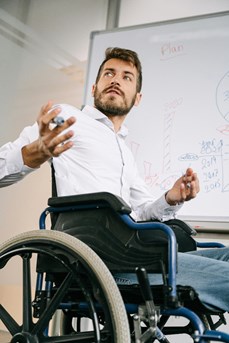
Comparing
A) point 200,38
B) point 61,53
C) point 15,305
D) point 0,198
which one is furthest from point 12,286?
point 200,38

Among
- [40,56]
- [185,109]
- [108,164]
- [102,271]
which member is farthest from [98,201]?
[40,56]

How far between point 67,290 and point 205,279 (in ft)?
1.08

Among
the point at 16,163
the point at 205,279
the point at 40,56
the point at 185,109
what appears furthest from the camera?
the point at 40,56

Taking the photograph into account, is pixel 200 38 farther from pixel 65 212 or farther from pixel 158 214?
pixel 65 212

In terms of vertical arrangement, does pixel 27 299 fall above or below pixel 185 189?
below

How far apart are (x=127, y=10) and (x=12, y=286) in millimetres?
1822

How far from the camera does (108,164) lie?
4.80 feet

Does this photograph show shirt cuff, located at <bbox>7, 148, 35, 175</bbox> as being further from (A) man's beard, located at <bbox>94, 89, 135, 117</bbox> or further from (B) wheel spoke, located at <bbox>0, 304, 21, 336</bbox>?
(A) man's beard, located at <bbox>94, 89, 135, 117</bbox>

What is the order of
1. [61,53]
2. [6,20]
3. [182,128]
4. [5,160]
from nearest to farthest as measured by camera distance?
[5,160], [182,128], [61,53], [6,20]

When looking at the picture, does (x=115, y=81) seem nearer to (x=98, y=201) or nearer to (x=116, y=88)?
(x=116, y=88)

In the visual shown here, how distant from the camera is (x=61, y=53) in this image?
295cm

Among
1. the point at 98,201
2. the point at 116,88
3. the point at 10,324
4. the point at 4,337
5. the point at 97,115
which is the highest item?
the point at 116,88

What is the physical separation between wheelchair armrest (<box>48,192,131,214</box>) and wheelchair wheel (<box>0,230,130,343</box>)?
3.7 inches

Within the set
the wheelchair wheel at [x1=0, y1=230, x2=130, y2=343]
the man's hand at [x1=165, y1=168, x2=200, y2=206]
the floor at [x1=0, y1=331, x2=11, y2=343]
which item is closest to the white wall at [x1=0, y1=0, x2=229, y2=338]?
the floor at [x1=0, y1=331, x2=11, y2=343]
